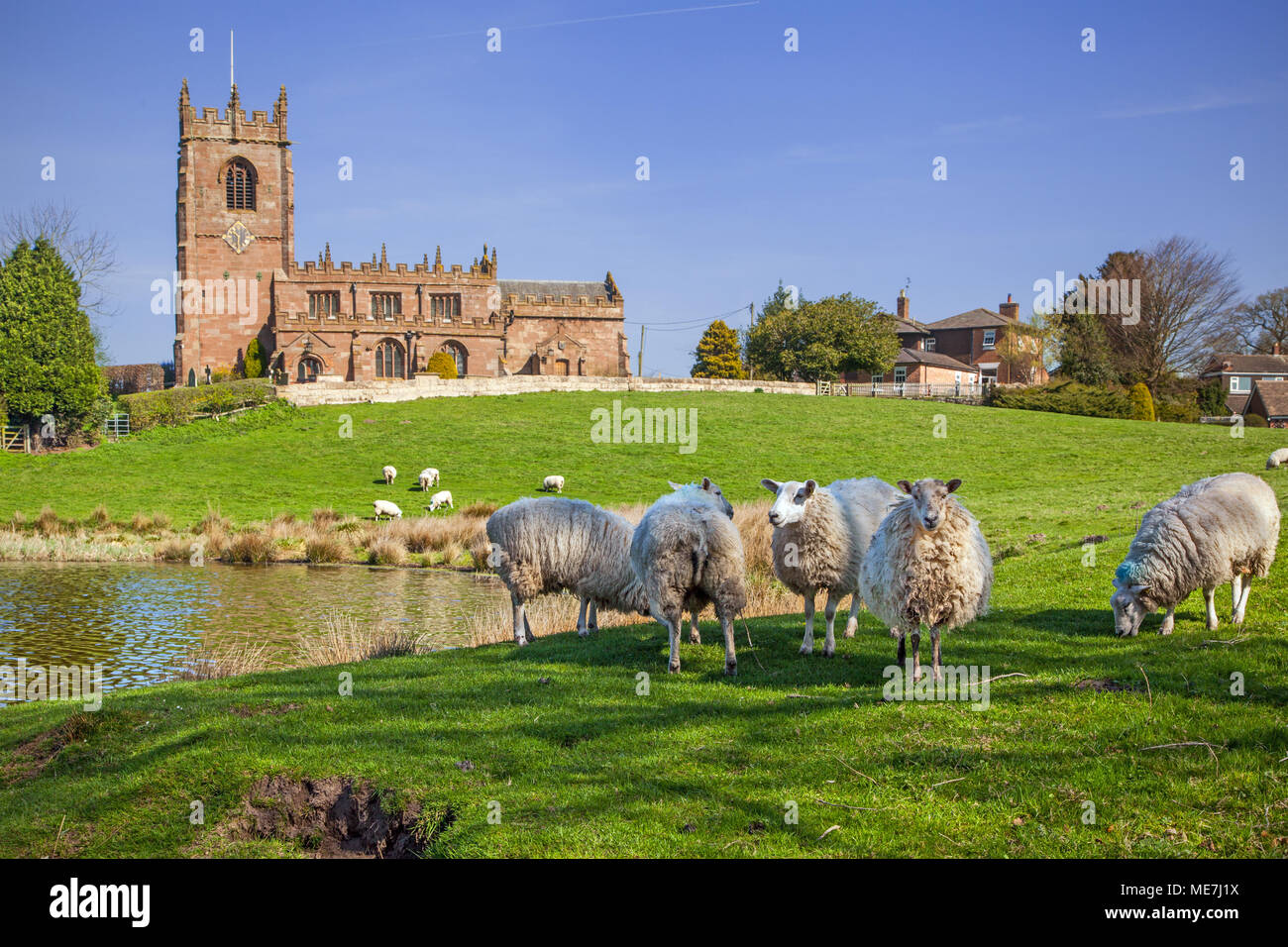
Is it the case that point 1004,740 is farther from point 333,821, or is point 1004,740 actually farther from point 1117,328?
point 1117,328

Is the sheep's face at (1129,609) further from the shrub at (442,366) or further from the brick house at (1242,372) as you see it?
the brick house at (1242,372)

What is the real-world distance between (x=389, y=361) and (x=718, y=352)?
32.1 metres

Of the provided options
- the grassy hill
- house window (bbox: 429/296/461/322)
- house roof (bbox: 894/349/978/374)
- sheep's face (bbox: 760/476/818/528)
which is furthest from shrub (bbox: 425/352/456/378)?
sheep's face (bbox: 760/476/818/528)

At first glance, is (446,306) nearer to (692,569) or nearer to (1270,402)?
(1270,402)

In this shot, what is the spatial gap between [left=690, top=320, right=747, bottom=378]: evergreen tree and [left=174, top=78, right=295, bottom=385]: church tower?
1482 inches

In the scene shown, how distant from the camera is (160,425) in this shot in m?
49.5

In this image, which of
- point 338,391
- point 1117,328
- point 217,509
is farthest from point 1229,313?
point 217,509

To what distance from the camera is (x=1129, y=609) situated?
9992 millimetres

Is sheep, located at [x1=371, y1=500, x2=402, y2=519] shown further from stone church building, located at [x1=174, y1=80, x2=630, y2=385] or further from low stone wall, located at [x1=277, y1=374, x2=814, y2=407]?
stone church building, located at [x1=174, y1=80, x2=630, y2=385]

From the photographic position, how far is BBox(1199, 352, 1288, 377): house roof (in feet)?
251

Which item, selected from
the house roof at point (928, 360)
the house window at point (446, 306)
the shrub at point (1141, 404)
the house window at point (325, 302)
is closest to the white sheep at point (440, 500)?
the shrub at point (1141, 404)

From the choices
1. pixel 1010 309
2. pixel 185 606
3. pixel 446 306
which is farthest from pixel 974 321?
pixel 185 606

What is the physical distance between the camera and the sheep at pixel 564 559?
1255cm

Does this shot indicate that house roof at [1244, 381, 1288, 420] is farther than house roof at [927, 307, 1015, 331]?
No
